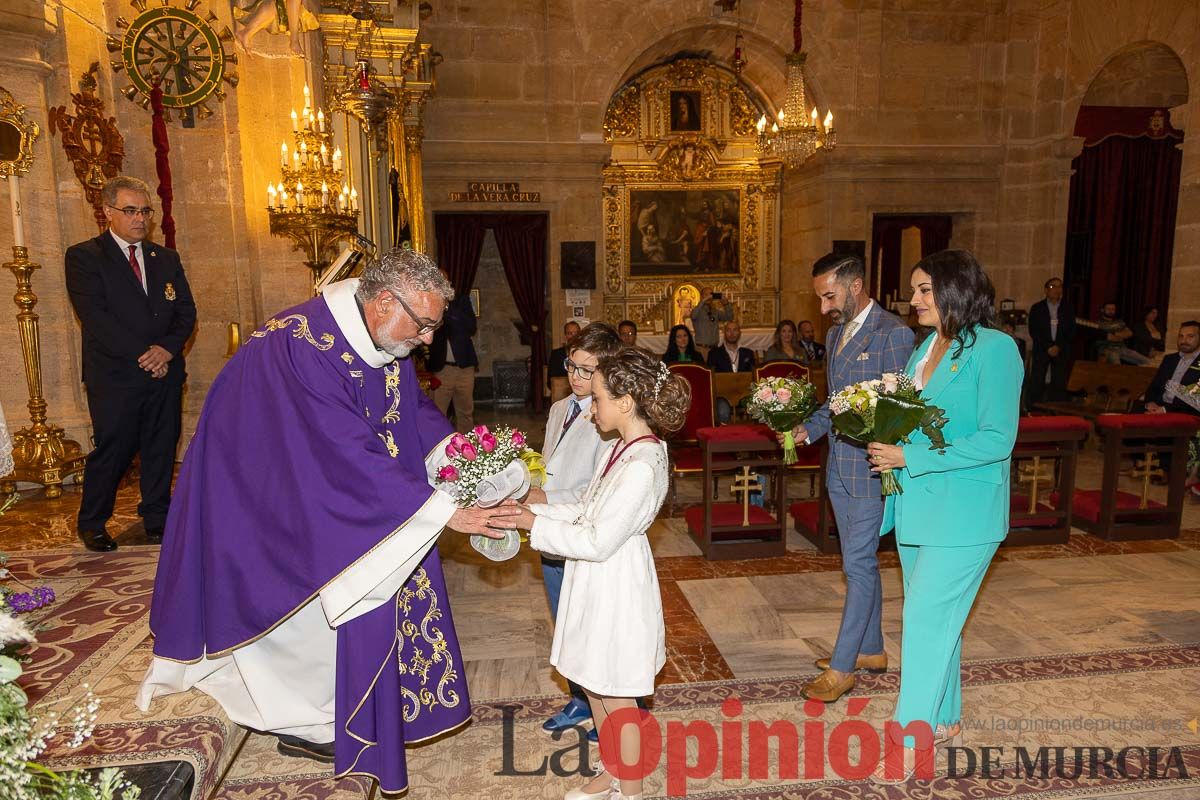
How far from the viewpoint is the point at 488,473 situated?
269cm

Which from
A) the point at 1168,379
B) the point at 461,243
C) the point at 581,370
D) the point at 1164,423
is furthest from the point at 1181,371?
the point at 461,243

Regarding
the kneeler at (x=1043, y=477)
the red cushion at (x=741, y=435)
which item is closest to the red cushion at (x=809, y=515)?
the red cushion at (x=741, y=435)

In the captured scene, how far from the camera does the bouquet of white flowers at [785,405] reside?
Answer: 375 centimetres

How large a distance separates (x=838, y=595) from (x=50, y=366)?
243 inches

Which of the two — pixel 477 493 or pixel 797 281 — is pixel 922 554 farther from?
pixel 797 281

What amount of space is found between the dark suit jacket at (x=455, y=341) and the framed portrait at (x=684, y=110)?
26.4 feet

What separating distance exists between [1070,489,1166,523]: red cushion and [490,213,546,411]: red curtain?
8.40 m

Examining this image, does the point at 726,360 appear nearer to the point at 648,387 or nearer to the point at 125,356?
the point at 125,356

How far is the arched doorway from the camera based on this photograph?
13.3 meters

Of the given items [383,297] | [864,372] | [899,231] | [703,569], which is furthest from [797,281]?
[383,297]

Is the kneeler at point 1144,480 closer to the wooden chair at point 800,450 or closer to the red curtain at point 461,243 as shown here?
the wooden chair at point 800,450

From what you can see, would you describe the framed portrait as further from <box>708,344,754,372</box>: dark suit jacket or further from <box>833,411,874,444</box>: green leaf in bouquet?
<box>833,411,874,444</box>: green leaf in bouquet

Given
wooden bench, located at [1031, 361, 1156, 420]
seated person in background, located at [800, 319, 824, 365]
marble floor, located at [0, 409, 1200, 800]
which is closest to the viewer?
marble floor, located at [0, 409, 1200, 800]

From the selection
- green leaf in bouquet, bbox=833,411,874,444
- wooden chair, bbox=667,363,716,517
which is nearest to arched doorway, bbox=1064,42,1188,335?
wooden chair, bbox=667,363,716,517
